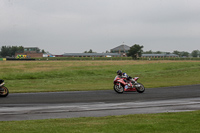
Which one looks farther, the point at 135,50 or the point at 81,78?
the point at 135,50

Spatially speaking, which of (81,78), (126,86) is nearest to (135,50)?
(81,78)

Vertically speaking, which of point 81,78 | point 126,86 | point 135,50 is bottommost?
point 81,78

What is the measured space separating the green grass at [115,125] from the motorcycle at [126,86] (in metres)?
10.6

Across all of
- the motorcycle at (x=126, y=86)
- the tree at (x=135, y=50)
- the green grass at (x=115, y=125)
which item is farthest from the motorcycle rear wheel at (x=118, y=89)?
the tree at (x=135, y=50)

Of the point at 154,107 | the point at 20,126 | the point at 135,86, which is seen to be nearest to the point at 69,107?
the point at 154,107

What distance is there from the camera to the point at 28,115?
12742 mm

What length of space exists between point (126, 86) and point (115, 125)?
497 inches

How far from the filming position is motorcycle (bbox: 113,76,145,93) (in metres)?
22.2

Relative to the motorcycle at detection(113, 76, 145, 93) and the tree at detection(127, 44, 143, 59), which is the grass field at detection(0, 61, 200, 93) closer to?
the motorcycle at detection(113, 76, 145, 93)

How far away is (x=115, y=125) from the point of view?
9.74 meters

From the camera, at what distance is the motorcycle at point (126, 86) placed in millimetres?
22188

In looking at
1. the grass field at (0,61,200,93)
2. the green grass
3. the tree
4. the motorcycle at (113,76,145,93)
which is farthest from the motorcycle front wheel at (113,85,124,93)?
the tree

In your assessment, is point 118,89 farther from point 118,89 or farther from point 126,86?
point 126,86

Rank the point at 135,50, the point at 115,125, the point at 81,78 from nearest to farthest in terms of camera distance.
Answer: the point at 115,125
the point at 81,78
the point at 135,50
